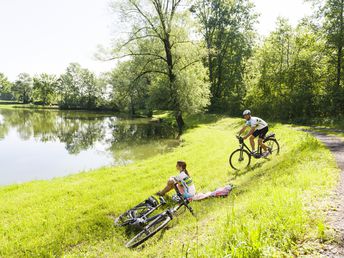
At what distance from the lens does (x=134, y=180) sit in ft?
37.2

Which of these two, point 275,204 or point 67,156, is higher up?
point 275,204

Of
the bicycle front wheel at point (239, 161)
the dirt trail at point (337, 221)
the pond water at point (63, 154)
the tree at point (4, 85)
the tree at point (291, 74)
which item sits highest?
the tree at point (4, 85)

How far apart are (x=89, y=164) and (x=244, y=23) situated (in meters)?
40.4

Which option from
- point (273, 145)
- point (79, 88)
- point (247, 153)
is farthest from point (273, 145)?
point (79, 88)

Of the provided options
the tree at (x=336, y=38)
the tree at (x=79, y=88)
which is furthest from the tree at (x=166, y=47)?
the tree at (x=79, y=88)

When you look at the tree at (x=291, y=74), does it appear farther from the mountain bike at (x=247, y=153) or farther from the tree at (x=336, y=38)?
the mountain bike at (x=247, y=153)

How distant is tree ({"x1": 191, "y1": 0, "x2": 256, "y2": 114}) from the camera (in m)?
42.5

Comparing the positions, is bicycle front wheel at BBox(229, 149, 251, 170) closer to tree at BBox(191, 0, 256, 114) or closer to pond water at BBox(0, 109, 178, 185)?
pond water at BBox(0, 109, 178, 185)

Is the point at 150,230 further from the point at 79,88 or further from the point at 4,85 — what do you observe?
the point at 4,85

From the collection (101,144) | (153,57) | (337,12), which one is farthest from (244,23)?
(101,144)

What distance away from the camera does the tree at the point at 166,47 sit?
25000 millimetres

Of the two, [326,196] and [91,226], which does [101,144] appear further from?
[326,196]

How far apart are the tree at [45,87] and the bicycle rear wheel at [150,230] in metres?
111

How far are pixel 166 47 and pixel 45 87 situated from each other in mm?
94825
